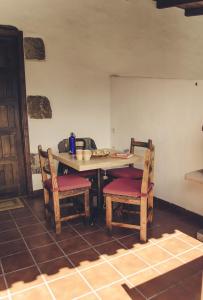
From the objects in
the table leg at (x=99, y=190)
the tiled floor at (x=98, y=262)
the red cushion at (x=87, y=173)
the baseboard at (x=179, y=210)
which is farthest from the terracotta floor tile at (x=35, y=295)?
the baseboard at (x=179, y=210)

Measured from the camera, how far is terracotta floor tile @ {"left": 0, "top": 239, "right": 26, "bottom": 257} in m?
2.68

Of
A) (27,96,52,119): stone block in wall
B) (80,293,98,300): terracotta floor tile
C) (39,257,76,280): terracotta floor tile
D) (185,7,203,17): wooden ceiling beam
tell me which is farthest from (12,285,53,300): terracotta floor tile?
(185,7,203,17): wooden ceiling beam

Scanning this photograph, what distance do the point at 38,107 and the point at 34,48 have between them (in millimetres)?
831

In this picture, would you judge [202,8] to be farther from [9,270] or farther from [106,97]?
[9,270]

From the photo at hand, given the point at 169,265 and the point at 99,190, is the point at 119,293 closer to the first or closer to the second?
the point at 169,265

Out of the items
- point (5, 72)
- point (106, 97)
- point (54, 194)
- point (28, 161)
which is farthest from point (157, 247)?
point (5, 72)

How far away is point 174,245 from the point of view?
108 inches

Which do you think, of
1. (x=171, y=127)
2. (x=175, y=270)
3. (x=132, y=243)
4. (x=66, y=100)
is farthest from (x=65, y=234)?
(x=66, y=100)

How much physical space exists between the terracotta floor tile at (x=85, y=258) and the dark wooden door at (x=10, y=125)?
1.94 meters

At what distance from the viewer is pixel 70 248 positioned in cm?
272

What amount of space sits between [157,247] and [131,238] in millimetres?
300

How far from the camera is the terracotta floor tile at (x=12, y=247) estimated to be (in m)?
2.68

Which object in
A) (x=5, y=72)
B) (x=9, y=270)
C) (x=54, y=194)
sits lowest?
(x=9, y=270)

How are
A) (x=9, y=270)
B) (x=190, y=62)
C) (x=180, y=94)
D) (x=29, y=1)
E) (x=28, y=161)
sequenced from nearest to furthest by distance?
(x=9, y=270) → (x=180, y=94) → (x=29, y=1) → (x=28, y=161) → (x=190, y=62)
